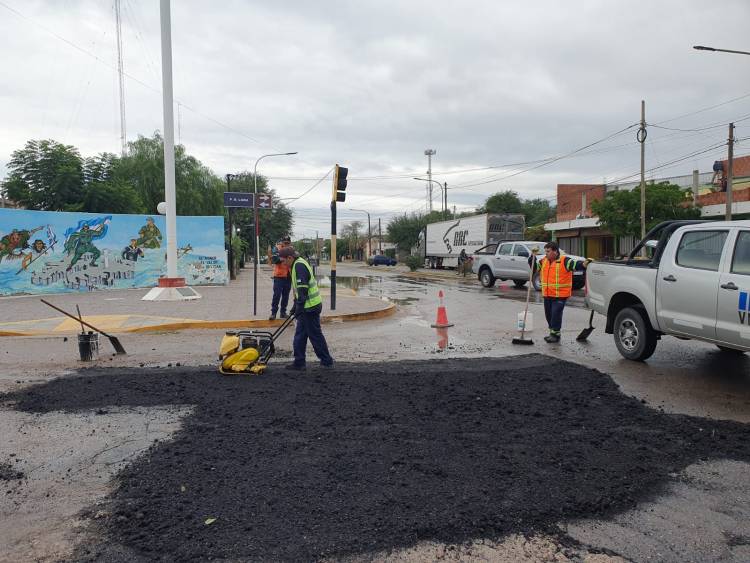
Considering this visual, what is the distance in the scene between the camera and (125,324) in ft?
37.3

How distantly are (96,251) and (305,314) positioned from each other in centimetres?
1495

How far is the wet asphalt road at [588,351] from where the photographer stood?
6156mm

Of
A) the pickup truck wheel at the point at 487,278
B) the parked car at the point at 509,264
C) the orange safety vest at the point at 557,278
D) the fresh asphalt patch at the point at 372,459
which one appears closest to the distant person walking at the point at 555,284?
the orange safety vest at the point at 557,278

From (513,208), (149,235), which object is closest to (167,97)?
(149,235)

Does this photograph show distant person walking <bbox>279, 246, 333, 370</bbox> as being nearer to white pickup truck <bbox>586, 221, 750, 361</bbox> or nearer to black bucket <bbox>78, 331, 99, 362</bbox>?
black bucket <bbox>78, 331, 99, 362</bbox>

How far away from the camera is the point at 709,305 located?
642 cm

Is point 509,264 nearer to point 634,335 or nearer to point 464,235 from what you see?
point 634,335

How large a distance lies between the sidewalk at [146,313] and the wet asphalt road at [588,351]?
1.34 m

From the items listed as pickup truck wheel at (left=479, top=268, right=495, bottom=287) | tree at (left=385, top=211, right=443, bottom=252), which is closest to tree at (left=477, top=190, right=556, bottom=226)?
tree at (left=385, top=211, right=443, bottom=252)

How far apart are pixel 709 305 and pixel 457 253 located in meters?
32.5

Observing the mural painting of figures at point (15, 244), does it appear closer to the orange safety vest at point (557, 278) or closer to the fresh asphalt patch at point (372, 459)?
the fresh asphalt patch at point (372, 459)

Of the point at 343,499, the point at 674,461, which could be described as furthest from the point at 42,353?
the point at 674,461

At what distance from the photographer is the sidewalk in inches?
442

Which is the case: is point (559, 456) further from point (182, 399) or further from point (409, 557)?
point (182, 399)
